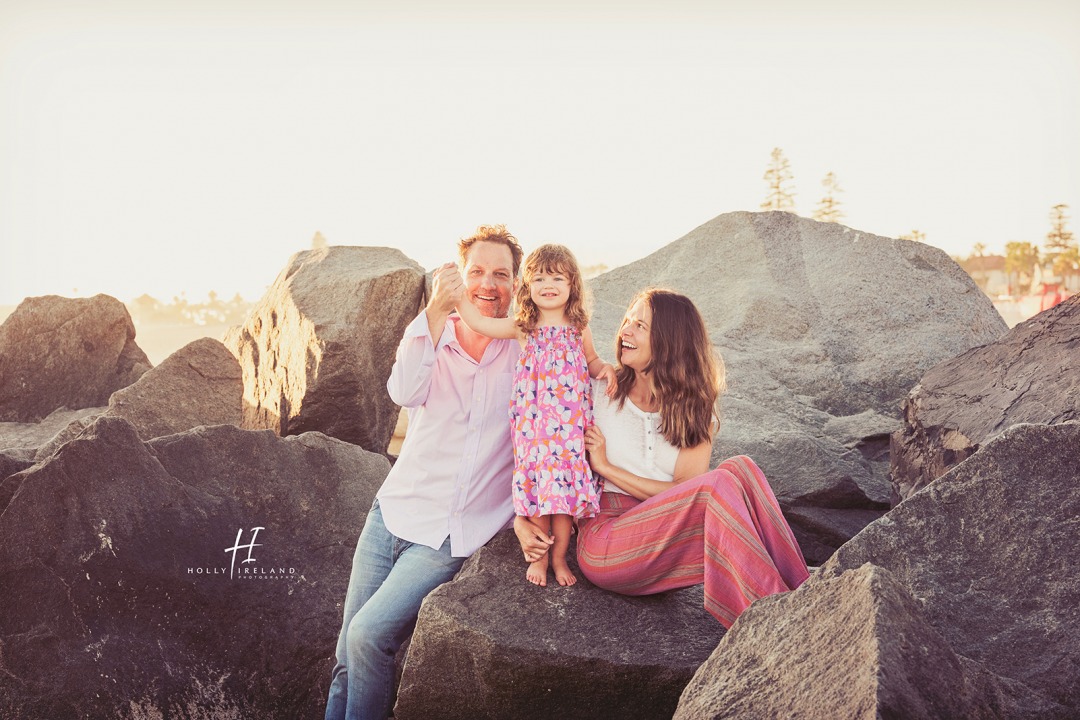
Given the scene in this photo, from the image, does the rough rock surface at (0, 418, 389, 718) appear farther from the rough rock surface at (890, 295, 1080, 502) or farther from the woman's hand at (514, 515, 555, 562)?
the rough rock surface at (890, 295, 1080, 502)

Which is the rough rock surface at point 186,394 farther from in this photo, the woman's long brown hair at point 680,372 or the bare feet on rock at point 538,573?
the woman's long brown hair at point 680,372

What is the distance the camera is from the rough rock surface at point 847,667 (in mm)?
2197

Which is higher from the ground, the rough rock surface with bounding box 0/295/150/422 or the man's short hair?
the man's short hair

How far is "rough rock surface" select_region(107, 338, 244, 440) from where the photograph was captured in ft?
19.8

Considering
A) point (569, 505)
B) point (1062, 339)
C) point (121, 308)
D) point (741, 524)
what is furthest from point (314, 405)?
point (1062, 339)

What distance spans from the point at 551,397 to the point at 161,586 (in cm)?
185

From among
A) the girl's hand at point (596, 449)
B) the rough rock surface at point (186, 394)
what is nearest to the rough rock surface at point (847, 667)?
the girl's hand at point (596, 449)

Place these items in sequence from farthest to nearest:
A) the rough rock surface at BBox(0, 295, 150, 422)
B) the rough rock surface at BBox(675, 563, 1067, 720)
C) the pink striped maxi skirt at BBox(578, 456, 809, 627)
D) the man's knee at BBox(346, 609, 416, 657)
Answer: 1. the rough rock surface at BBox(0, 295, 150, 422)
2. the man's knee at BBox(346, 609, 416, 657)
3. the pink striped maxi skirt at BBox(578, 456, 809, 627)
4. the rough rock surface at BBox(675, 563, 1067, 720)

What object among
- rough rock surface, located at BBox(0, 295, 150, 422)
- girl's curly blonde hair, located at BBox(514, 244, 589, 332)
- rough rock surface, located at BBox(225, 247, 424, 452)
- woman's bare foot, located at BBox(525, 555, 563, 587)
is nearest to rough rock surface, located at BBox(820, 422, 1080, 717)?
woman's bare foot, located at BBox(525, 555, 563, 587)

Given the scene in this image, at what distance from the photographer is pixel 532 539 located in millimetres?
3525

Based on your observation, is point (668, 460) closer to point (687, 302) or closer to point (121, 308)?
point (687, 302)

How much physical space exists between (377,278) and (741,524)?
3.84m

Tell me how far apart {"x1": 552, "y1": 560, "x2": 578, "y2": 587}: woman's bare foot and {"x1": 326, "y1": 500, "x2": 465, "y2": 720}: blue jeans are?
1.20 feet

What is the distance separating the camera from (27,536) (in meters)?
3.86
